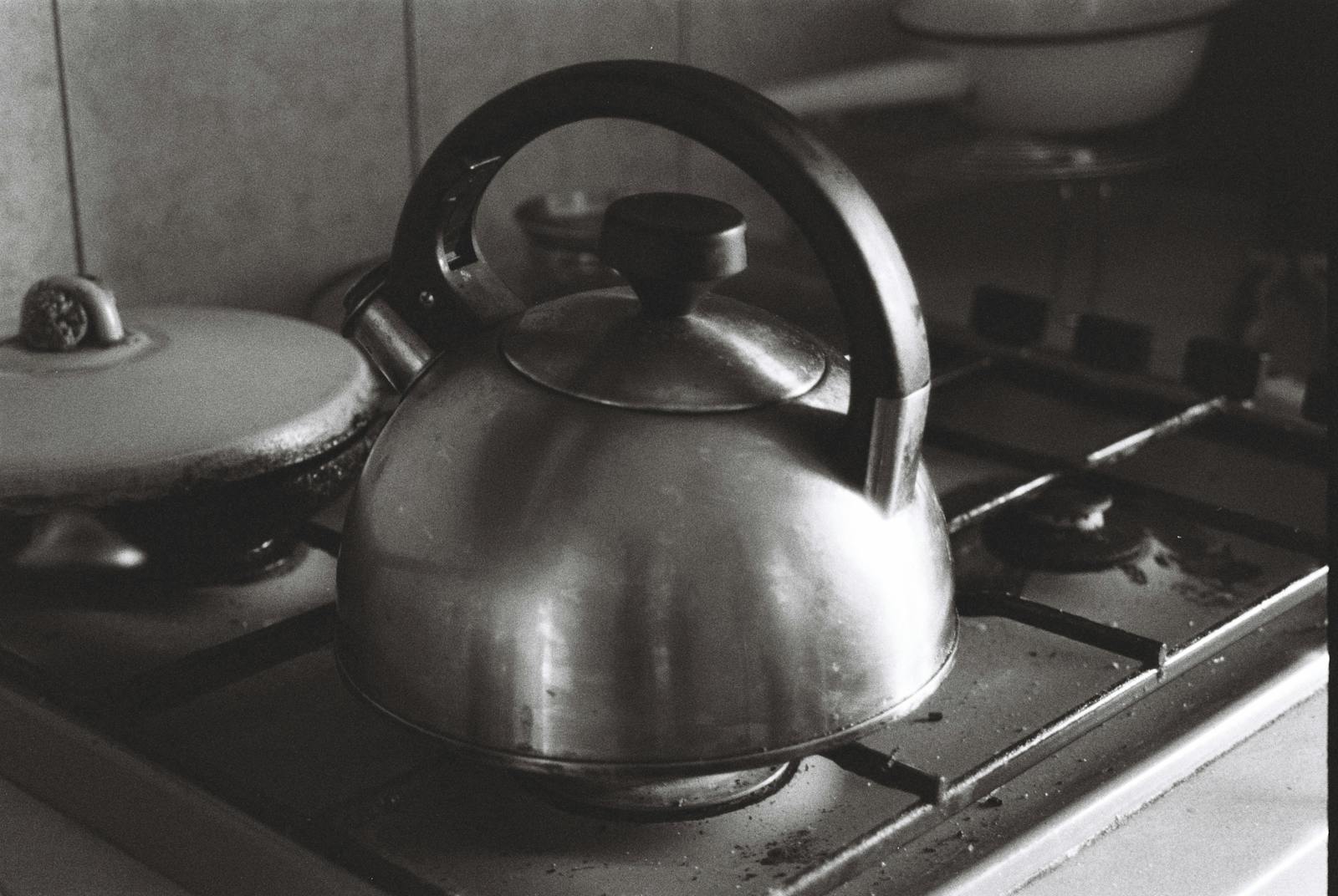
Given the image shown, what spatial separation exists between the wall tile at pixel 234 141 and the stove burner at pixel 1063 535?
1.68 feet

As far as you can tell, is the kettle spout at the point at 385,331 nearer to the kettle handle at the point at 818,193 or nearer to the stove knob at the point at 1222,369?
the kettle handle at the point at 818,193

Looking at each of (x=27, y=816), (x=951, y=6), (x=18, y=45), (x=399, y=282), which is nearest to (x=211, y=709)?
(x=27, y=816)

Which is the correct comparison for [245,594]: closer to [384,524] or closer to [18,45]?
[384,524]

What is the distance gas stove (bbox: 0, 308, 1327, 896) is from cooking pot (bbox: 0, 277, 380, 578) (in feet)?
0.10

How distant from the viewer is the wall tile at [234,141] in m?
0.99

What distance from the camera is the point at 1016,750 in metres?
0.62

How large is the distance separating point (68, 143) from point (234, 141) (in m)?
0.11

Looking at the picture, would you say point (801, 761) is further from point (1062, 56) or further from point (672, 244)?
point (1062, 56)

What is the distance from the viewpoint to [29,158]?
3.16ft

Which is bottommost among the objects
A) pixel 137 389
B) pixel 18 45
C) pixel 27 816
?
pixel 27 816

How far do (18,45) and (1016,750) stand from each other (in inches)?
26.6

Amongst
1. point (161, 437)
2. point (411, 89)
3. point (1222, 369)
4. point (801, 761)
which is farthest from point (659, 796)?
point (411, 89)

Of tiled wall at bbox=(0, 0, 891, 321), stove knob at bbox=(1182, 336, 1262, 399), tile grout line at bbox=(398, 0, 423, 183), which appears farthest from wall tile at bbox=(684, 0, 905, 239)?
stove knob at bbox=(1182, 336, 1262, 399)

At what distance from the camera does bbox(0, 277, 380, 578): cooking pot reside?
71cm
